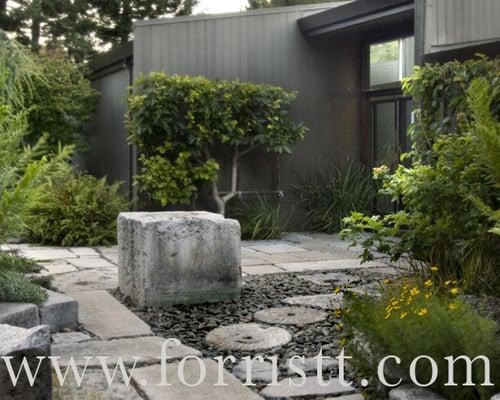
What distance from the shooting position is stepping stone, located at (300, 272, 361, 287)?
525cm

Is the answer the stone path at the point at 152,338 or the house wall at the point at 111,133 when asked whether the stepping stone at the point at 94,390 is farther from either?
the house wall at the point at 111,133

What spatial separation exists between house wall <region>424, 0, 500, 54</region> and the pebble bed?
2.73m

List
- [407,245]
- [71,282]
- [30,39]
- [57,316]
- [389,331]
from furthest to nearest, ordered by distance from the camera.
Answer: [30,39] < [71,282] < [407,245] < [57,316] < [389,331]

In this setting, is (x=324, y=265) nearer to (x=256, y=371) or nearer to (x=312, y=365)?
(x=312, y=365)

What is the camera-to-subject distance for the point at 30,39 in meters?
17.2

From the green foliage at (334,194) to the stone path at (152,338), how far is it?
7.37 ft

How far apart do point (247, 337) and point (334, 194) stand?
5.47 m

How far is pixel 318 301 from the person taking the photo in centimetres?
458

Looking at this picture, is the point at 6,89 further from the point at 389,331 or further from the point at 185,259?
the point at 389,331

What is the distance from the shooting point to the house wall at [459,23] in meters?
6.62

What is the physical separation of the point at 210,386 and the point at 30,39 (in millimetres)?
16047

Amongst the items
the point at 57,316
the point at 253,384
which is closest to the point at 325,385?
the point at 253,384

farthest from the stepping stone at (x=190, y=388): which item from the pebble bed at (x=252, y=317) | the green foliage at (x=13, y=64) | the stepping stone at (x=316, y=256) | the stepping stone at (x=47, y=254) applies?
the stepping stone at (x=47, y=254)

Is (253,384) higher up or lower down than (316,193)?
lower down
